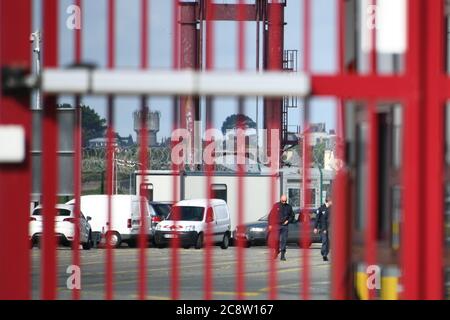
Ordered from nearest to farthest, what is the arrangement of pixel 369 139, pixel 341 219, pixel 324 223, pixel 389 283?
pixel 369 139, pixel 341 219, pixel 389 283, pixel 324 223

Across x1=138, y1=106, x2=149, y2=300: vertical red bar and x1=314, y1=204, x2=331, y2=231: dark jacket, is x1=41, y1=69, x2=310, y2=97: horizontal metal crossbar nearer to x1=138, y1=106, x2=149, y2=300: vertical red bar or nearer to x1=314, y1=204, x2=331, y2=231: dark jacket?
x1=138, y1=106, x2=149, y2=300: vertical red bar

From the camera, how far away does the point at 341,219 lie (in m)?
3.18

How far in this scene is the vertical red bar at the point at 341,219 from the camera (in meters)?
3.18

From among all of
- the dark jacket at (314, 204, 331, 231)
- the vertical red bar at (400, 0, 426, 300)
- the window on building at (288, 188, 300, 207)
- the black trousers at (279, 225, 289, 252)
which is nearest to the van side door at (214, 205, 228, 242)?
the vertical red bar at (400, 0, 426, 300)

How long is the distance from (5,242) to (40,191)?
0.17m

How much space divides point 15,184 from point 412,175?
102 centimetres

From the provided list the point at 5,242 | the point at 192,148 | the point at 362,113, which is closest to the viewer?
the point at 5,242

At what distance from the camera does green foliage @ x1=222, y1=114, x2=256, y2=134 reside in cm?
320

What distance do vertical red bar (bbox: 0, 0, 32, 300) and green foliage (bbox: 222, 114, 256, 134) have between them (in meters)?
0.61

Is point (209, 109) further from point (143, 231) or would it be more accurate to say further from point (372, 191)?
point (372, 191)

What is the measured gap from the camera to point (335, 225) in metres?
3.22

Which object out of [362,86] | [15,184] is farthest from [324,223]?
[15,184]
